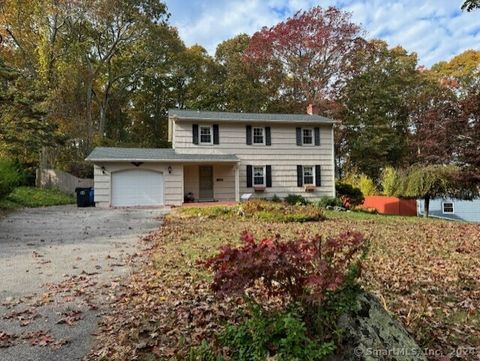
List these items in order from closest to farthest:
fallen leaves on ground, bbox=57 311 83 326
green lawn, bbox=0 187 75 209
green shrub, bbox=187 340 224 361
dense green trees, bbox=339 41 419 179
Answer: green shrub, bbox=187 340 224 361 → fallen leaves on ground, bbox=57 311 83 326 → green lawn, bbox=0 187 75 209 → dense green trees, bbox=339 41 419 179

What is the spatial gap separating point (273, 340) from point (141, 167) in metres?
16.5

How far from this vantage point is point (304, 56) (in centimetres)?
2816

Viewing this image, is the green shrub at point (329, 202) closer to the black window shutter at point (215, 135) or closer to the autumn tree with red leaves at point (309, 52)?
the black window shutter at point (215, 135)

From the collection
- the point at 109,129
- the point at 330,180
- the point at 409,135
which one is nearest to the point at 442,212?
the point at 330,180

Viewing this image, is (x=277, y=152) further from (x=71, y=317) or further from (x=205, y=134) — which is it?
(x=71, y=317)

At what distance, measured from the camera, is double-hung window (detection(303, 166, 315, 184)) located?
20419mm

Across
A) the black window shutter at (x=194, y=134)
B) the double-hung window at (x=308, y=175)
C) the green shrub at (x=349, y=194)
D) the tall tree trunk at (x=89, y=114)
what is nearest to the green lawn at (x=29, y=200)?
the tall tree trunk at (x=89, y=114)

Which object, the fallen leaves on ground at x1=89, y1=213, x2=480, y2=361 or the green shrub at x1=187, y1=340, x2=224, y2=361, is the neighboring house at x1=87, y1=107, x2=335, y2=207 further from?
the green shrub at x1=187, y1=340, x2=224, y2=361

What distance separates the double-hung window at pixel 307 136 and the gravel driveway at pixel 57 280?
467 inches

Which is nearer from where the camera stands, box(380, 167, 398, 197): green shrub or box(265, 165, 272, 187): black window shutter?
box(380, 167, 398, 197): green shrub

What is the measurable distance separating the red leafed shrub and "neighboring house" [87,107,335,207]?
15623 mm

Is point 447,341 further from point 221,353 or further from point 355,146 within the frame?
point 355,146

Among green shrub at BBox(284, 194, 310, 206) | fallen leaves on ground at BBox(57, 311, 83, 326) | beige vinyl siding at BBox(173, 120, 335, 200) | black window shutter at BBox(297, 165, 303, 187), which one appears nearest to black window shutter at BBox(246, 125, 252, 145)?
beige vinyl siding at BBox(173, 120, 335, 200)

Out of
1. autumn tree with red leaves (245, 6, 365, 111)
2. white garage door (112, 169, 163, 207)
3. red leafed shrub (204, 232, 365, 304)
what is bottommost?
red leafed shrub (204, 232, 365, 304)
